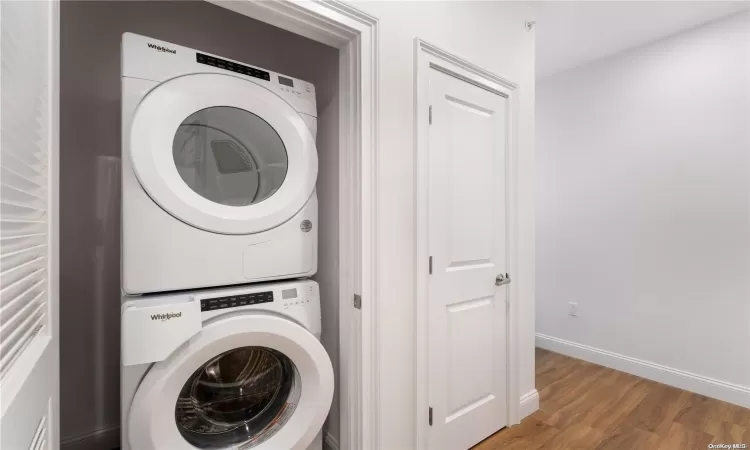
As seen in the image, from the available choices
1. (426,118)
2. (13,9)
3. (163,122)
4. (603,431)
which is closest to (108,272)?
(163,122)

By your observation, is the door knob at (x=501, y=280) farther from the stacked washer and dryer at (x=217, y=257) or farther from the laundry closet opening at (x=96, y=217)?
the stacked washer and dryer at (x=217, y=257)

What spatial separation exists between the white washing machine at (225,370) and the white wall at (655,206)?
2.52 meters

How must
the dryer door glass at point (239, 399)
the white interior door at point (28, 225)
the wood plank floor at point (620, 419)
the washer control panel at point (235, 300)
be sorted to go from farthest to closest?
the wood plank floor at point (620, 419) → the dryer door glass at point (239, 399) → the washer control panel at point (235, 300) → the white interior door at point (28, 225)

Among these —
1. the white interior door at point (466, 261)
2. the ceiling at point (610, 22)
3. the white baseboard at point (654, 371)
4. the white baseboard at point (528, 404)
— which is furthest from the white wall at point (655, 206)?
the white interior door at point (466, 261)

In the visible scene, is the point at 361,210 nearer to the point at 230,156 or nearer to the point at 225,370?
the point at 230,156

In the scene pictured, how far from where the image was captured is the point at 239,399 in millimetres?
1371

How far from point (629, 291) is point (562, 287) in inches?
19.6

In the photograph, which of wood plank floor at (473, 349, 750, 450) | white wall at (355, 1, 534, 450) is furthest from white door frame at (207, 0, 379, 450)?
wood plank floor at (473, 349, 750, 450)

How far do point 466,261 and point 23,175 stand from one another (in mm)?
1612

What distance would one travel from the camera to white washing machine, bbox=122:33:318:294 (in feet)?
3.60

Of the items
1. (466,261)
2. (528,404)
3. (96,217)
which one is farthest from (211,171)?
(528,404)

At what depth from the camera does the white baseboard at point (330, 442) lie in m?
1.59

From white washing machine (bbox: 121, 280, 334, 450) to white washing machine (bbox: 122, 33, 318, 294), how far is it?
9 centimetres

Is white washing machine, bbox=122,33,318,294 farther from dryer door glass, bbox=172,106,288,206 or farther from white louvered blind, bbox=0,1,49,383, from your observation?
white louvered blind, bbox=0,1,49,383
